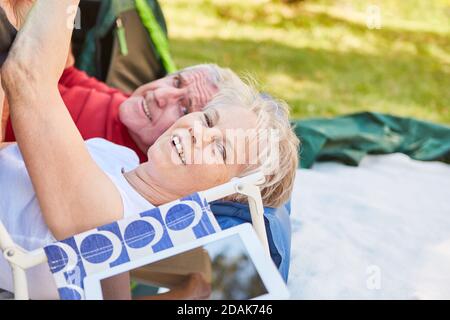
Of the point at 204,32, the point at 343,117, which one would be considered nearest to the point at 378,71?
the point at 204,32

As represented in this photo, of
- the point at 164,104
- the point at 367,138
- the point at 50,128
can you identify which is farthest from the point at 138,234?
the point at 367,138

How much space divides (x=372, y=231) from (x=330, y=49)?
11.8 feet

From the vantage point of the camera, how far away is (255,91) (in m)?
2.11

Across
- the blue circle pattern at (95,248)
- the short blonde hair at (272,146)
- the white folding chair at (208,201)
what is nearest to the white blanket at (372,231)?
the short blonde hair at (272,146)

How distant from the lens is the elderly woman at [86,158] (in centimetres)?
155

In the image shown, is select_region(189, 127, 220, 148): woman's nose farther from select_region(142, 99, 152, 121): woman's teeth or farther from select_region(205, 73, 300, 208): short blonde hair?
select_region(142, 99, 152, 121): woman's teeth

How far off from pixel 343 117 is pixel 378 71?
210 cm

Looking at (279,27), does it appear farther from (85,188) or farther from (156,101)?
(85,188)

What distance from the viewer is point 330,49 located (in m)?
Answer: 6.00

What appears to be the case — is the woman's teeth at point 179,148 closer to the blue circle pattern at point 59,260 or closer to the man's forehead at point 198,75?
the blue circle pattern at point 59,260

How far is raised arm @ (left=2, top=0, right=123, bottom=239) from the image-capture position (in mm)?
1552

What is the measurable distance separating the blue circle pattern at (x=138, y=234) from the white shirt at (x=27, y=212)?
8cm

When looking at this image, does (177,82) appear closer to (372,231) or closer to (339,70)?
(372,231)

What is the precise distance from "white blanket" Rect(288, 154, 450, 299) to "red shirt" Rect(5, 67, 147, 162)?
0.66m
